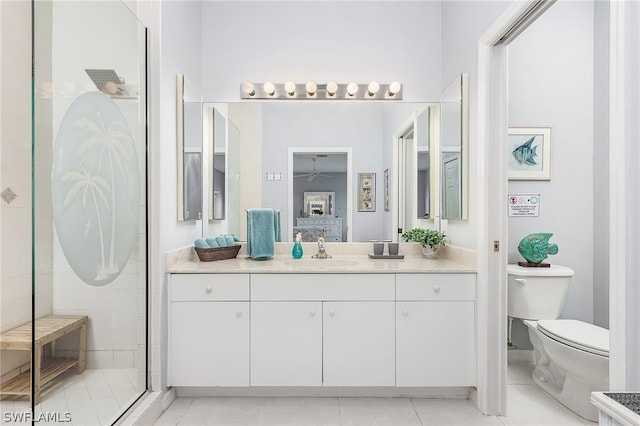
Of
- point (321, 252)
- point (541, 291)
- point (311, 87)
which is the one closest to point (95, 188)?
point (321, 252)

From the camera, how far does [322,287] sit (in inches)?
83.5

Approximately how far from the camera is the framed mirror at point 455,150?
229cm

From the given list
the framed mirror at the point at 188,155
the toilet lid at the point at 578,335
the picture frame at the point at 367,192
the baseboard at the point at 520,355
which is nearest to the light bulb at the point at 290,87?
the framed mirror at the point at 188,155

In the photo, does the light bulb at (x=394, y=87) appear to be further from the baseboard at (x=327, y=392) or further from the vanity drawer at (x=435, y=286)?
the baseboard at (x=327, y=392)

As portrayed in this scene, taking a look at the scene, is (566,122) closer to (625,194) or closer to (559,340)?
(559,340)

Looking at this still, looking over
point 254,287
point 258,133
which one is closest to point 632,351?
point 254,287

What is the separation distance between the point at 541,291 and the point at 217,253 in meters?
2.14

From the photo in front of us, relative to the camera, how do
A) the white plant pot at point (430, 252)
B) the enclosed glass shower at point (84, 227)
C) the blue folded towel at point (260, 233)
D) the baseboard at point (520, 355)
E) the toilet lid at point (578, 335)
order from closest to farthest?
the enclosed glass shower at point (84, 227) → the toilet lid at point (578, 335) → the blue folded towel at point (260, 233) → the white plant pot at point (430, 252) → the baseboard at point (520, 355)

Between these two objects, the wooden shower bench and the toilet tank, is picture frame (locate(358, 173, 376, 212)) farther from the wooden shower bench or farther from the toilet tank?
the wooden shower bench

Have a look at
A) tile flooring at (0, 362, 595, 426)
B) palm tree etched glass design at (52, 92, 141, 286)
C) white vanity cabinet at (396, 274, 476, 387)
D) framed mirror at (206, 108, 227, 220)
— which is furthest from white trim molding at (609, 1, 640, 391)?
framed mirror at (206, 108, 227, 220)

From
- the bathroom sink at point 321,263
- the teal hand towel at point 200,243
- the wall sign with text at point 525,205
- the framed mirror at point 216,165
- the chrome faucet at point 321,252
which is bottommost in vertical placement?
the bathroom sink at point 321,263

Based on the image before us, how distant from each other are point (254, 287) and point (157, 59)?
134 cm

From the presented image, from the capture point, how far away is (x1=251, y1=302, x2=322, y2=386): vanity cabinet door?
6.95ft

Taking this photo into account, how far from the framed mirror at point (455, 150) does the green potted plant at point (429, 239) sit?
0.14 m
